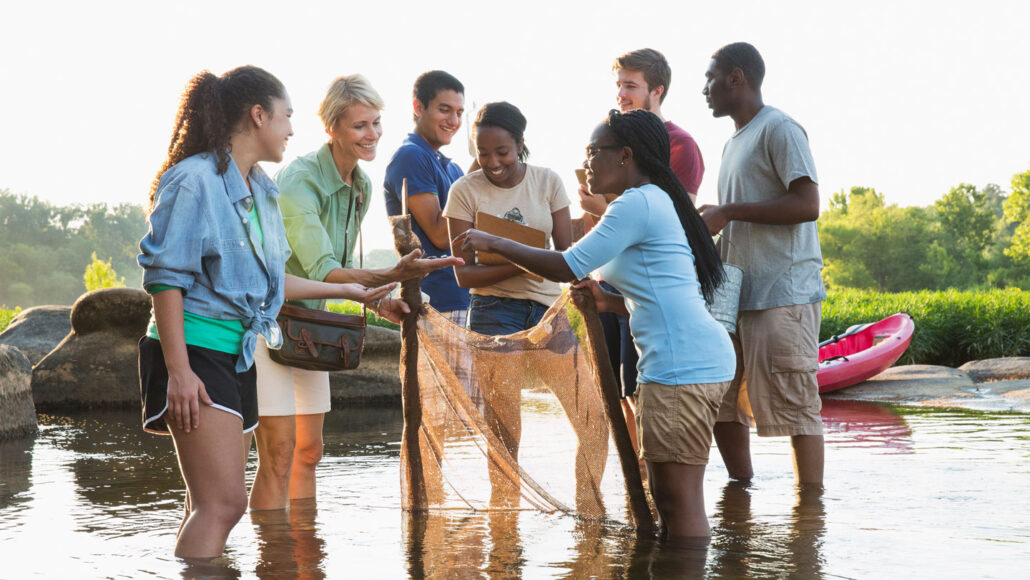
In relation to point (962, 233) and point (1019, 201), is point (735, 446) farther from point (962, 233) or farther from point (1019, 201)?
point (962, 233)

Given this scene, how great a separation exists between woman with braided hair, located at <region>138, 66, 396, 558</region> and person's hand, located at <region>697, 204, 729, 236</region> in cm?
224

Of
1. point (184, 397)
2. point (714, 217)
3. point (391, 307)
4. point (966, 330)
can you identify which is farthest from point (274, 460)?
point (966, 330)

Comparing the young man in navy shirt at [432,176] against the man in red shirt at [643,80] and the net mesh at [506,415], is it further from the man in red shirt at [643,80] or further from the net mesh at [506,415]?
the man in red shirt at [643,80]

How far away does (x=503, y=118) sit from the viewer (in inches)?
178

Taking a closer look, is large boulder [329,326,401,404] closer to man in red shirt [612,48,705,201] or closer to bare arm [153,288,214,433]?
man in red shirt [612,48,705,201]

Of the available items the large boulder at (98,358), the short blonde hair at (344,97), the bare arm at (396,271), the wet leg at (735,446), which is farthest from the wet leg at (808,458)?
the large boulder at (98,358)

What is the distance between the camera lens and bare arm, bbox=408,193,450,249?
487cm

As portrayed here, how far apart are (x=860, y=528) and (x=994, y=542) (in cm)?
54

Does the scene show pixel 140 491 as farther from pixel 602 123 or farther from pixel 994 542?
pixel 994 542

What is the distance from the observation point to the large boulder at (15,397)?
29.4 ft

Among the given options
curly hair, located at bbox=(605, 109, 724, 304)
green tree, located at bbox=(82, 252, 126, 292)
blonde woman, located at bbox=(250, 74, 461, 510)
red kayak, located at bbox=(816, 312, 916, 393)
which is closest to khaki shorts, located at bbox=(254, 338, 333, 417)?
blonde woman, located at bbox=(250, 74, 461, 510)

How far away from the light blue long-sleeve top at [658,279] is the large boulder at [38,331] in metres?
12.2

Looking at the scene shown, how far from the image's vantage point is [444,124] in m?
5.18

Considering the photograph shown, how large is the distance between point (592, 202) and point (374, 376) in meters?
8.04
